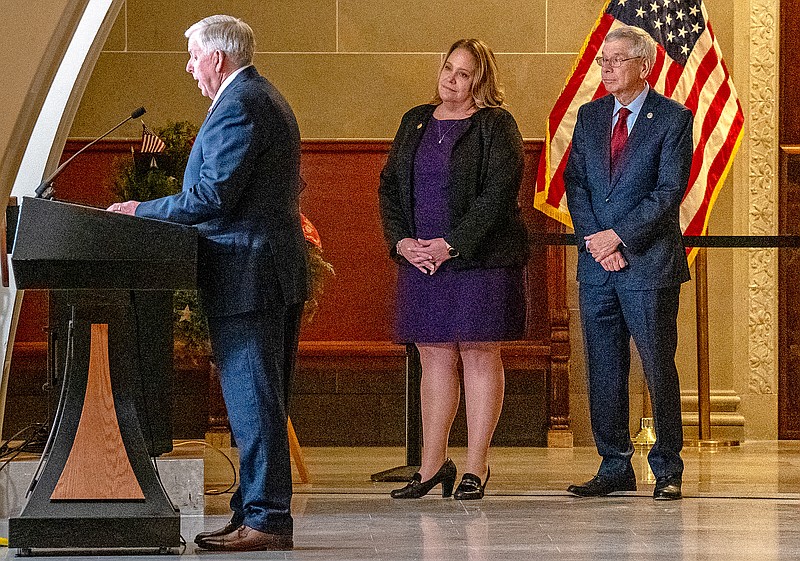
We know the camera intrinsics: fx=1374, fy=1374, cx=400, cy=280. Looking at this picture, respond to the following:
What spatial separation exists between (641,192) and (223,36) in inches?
65.1

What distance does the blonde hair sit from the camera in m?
4.32

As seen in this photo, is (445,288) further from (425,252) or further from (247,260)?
(247,260)

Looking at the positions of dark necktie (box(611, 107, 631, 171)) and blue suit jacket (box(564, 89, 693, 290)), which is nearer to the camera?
blue suit jacket (box(564, 89, 693, 290))

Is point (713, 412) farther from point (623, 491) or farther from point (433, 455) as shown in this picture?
point (433, 455)

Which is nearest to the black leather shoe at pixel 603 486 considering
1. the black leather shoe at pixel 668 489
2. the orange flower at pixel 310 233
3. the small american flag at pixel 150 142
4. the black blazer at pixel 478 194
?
the black leather shoe at pixel 668 489

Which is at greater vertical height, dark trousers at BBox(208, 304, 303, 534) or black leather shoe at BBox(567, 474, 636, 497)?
dark trousers at BBox(208, 304, 303, 534)

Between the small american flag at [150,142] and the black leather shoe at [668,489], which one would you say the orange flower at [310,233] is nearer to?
the small american flag at [150,142]

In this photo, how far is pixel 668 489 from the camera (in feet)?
14.2

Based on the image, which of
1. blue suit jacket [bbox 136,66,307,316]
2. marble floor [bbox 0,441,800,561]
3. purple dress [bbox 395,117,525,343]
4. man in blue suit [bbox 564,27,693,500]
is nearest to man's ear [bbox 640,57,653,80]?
man in blue suit [bbox 564,27,693,500]

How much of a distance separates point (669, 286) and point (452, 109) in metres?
0.90

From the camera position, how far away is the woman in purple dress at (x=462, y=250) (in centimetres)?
430

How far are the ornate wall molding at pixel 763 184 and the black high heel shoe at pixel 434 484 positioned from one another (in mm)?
2361

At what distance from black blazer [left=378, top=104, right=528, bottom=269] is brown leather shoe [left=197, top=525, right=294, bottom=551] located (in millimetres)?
1264

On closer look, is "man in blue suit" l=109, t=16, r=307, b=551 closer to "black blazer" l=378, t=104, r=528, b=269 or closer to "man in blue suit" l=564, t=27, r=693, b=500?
"black blazer" l=378, t=104, r=528, b=269
